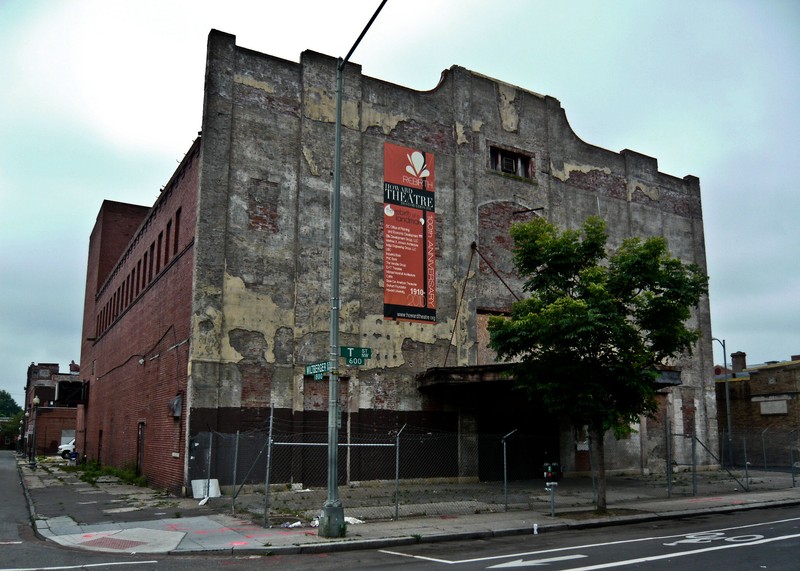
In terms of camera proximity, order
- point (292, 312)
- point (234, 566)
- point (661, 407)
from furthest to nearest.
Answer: point (661, 407)
point (292, 312)
point (234, 566)

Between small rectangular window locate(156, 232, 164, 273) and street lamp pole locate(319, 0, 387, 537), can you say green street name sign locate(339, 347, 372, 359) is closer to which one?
street lamp pole locate(319, 0, 387, 537)

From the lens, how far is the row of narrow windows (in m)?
25.9

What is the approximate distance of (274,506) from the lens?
1806cm

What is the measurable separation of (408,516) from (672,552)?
6.66 m

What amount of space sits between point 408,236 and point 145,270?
13.9 metres

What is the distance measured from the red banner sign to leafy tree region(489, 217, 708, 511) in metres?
6.61

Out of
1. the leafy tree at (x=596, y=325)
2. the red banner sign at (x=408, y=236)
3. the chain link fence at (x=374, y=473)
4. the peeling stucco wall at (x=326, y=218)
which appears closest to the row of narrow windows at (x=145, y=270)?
the peeling stucco wall at (x=326, y=218)

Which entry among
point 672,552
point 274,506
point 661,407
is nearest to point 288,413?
point 274,506

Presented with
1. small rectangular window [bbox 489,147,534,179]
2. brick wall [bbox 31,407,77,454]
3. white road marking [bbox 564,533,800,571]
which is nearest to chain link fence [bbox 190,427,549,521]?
white road marking [bbox 564,533,800,571]

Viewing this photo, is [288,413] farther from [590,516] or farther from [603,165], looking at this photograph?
[603,165]

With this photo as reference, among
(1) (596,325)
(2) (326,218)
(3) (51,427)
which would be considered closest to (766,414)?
(1) (596,325)

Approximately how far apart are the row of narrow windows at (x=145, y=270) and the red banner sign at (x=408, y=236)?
7871mm

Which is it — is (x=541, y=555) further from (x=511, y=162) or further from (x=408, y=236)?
(x=511, y=162)

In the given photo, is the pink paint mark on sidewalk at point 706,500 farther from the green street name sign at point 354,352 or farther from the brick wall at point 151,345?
the brick wall at point 151,345
